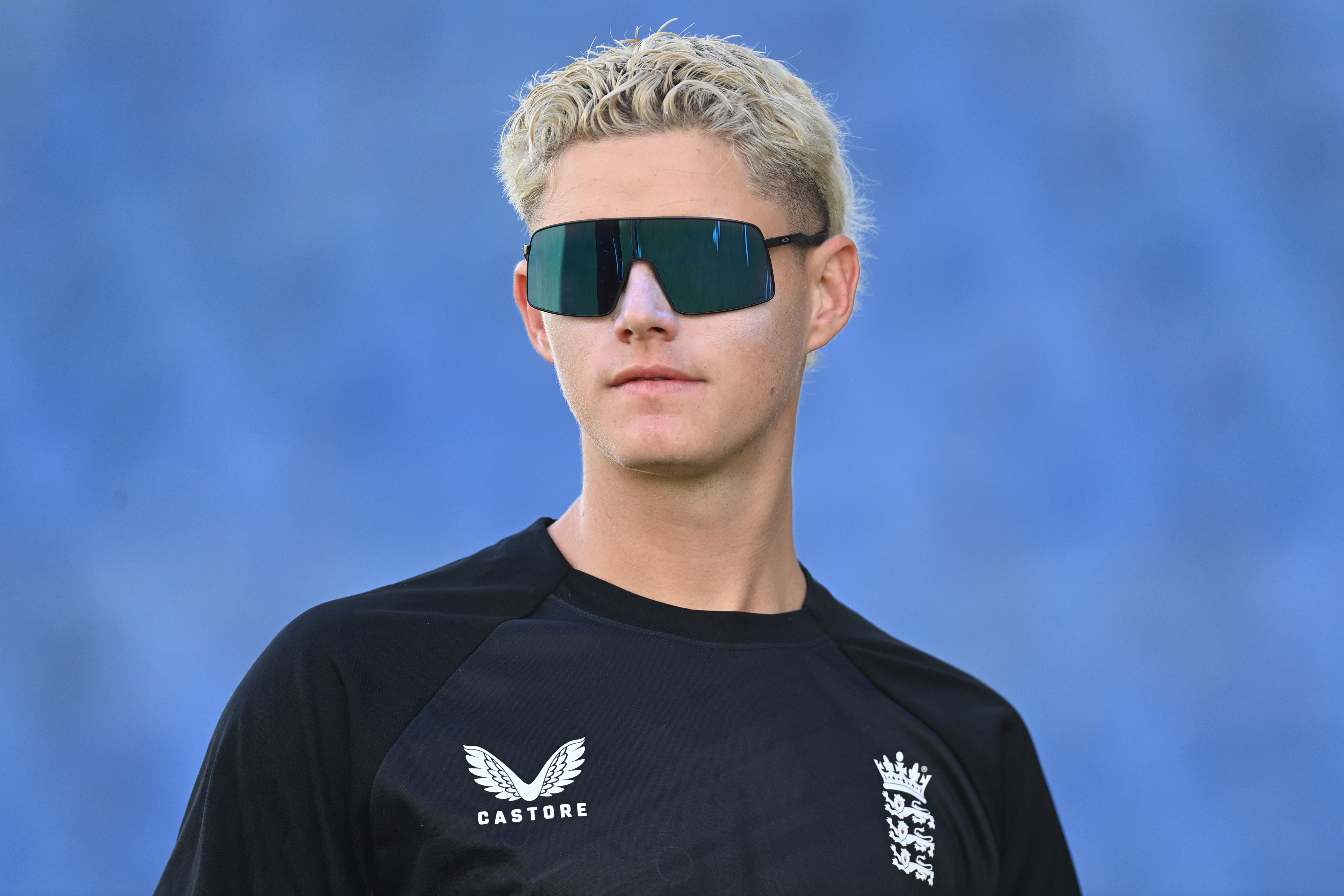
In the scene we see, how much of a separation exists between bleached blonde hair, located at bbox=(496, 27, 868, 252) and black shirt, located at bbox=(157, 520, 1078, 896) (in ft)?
2.30

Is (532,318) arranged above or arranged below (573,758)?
above

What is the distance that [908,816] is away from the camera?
206cm

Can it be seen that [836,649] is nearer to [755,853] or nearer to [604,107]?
[755,853]

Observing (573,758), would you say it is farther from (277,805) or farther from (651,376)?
(651,376)

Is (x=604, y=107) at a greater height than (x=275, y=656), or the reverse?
(x=604, y=107)

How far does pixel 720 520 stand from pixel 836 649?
33cm

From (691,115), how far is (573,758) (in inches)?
42.5

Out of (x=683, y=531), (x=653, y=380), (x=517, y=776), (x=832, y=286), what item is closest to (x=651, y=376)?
(x=653, y=380)

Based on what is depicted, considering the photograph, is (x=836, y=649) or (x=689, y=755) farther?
(x=836, y=649)

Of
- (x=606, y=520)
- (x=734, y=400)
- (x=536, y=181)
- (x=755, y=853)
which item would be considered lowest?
(x=755, y=853)

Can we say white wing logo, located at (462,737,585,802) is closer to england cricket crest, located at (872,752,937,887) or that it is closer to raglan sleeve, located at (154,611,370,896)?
raglan sleeve, located at (154,611,370,896)

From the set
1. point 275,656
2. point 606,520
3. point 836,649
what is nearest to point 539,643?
point 606,520

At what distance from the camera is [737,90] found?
2.24m

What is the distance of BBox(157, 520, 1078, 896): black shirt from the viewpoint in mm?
1795
